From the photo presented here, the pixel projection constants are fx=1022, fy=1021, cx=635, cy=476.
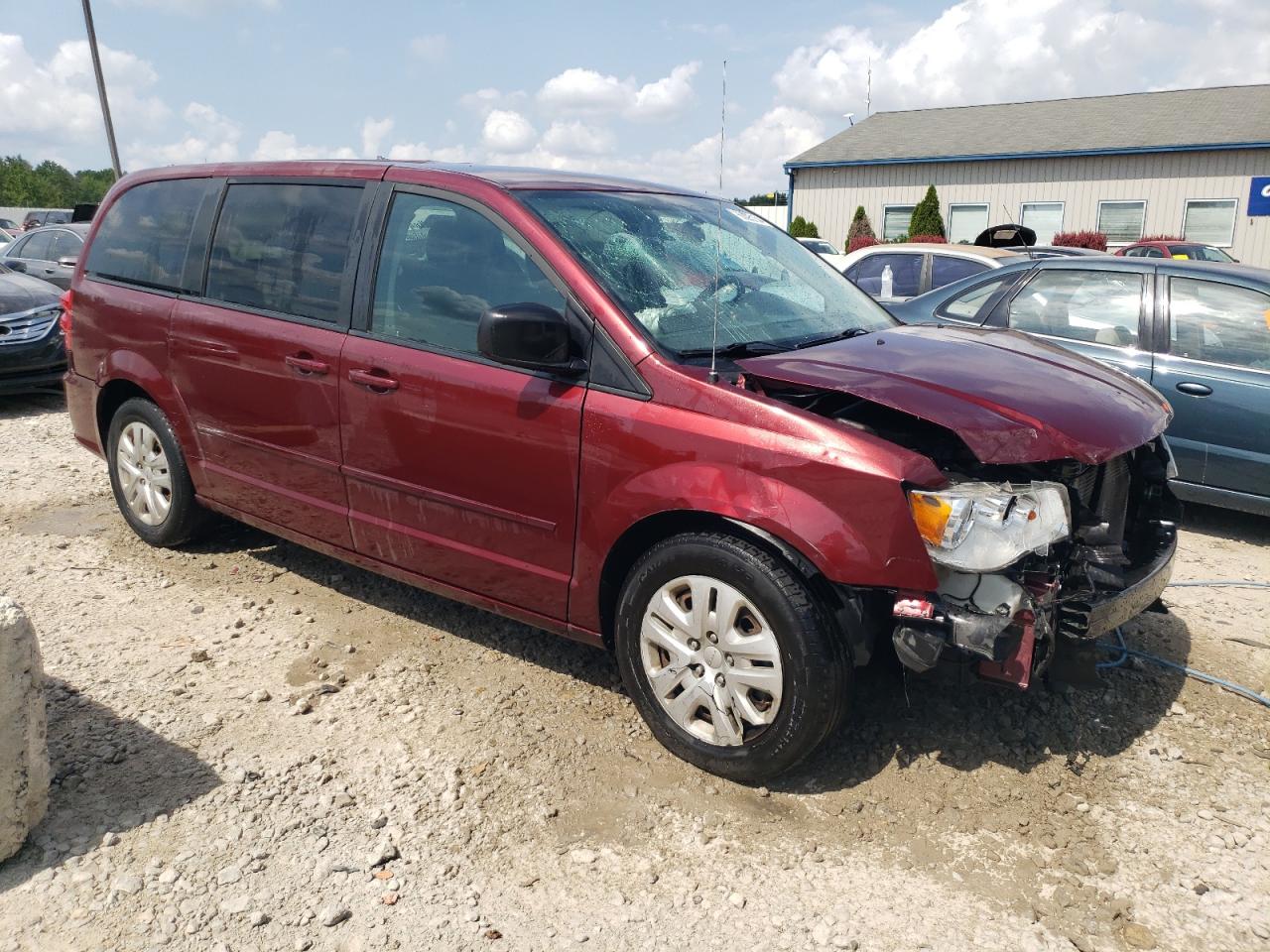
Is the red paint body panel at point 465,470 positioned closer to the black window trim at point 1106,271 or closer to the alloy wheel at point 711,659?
the alloy wheel at point 711,659

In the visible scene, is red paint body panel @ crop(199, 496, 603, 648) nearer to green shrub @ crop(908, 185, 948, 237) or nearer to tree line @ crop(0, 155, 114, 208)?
green shrub @ crop(908, 185, 948, 237)

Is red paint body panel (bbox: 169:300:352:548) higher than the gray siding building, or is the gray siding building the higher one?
the gray siding building

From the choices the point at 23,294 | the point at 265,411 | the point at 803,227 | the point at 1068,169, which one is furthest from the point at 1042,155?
the point at 265,411

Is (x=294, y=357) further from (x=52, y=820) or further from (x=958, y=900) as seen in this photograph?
(x=958, y=900)

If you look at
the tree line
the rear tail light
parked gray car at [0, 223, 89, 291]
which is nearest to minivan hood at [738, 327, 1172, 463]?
the rear tail light

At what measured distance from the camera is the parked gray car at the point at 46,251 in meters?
13.7

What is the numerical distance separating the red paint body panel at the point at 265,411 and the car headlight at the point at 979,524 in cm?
228

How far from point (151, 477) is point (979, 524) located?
3.99 metres

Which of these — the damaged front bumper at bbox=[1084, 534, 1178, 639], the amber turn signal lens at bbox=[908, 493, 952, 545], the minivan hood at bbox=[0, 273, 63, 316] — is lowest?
the damaged front bumper at bbox=[1084, 534, 1178, 639]

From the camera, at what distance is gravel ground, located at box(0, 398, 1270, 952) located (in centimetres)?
262

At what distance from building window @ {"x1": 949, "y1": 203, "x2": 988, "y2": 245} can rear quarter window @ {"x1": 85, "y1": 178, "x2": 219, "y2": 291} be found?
25727mm

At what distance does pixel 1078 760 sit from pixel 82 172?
113069mm

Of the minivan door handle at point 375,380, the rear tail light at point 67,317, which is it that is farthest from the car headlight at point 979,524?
the rear tail light at point 67,317

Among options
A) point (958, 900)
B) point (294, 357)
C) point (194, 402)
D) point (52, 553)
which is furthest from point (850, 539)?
point (52, 553)
